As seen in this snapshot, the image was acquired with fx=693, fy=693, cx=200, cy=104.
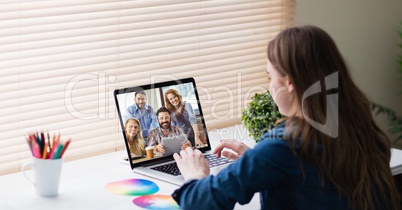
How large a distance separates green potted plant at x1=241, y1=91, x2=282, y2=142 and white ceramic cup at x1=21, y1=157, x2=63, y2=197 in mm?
704

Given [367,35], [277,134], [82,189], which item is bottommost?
[82,189]

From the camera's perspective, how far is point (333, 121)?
166cm

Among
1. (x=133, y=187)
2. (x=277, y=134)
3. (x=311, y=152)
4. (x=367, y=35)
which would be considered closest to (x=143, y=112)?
(x=133, y=187)

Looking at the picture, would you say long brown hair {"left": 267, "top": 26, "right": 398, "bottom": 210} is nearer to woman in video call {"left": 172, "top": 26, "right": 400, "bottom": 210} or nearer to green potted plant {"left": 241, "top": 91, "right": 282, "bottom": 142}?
woman in video call {"left": 172, "top": 26, "right": 400, "bottom": 210}

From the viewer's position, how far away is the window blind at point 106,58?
88.4 inches

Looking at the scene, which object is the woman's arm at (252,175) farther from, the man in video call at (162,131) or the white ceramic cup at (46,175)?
the man in video call at (162,131)

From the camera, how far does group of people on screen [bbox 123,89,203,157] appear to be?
7.18 feet

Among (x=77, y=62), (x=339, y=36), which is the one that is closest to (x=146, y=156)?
(x=77, y=62)

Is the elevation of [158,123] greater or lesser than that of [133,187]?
greater

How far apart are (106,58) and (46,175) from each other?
633 millimetres

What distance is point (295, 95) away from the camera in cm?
167

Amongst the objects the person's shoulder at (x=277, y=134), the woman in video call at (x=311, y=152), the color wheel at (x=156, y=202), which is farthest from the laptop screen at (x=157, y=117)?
the person's shoulder at (x=277, y=134)

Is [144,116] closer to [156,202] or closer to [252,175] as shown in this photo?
[156,202]

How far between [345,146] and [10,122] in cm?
114
